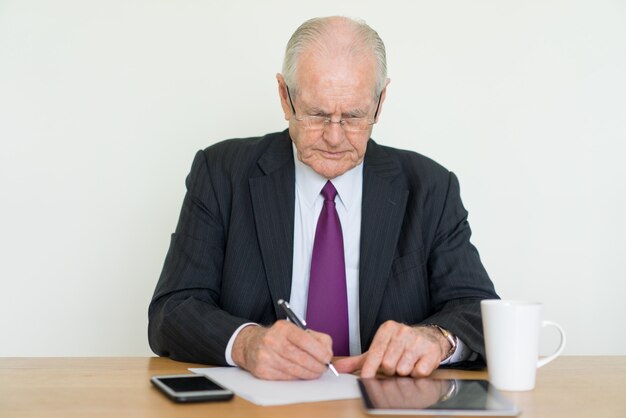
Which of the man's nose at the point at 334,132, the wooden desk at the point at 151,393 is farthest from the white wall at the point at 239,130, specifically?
the wooden desk at the point at 151,393

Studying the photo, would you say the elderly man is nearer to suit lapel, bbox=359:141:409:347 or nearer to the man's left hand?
suit lapel, bbox=359:141:409:347

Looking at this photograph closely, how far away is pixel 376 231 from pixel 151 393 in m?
0.93

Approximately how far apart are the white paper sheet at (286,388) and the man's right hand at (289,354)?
0.02 meters

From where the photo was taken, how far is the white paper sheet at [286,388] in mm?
1318

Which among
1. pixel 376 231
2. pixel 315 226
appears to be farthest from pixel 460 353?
pixel 315 226

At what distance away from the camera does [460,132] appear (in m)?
3.01

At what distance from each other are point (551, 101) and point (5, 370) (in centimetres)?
224

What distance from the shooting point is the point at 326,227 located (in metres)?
2.11

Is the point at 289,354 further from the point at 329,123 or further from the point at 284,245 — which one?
the point at 329,123

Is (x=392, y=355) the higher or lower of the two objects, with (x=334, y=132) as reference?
lower

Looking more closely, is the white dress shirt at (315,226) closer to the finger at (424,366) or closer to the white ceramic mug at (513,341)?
the finger at (424,366)

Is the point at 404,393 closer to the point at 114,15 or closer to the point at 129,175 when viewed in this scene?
the point at 129,175

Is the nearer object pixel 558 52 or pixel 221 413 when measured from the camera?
pixel 221 413

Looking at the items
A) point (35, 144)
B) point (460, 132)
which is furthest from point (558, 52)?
point (35, 144)
